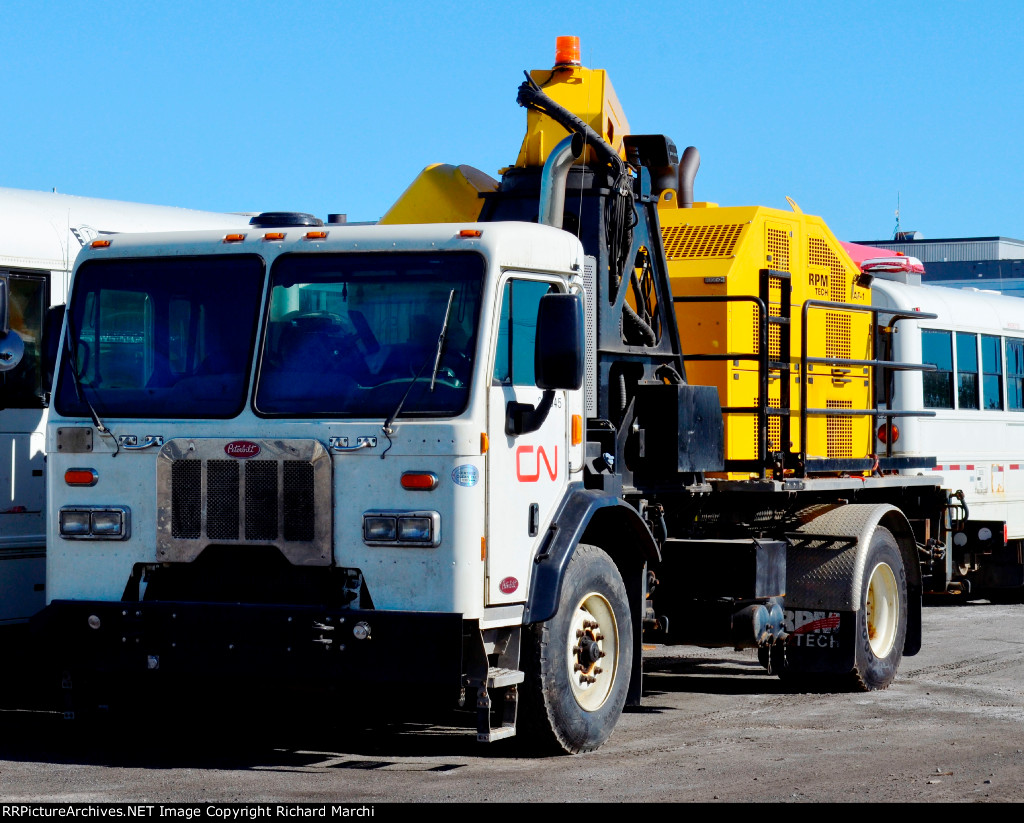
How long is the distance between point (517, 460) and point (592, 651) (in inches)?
49.6

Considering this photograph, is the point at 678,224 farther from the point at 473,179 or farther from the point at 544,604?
the point at 544,604

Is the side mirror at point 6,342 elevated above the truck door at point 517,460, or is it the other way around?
the side mirror at point 6,342

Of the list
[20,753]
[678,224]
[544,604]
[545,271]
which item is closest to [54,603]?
[20,753]

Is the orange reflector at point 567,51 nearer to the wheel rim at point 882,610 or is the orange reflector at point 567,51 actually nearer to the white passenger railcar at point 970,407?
the wheel rim at point 882,610

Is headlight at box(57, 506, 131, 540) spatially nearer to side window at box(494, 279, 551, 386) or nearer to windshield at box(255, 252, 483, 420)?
windshield at box(255, 252, 483, 420)

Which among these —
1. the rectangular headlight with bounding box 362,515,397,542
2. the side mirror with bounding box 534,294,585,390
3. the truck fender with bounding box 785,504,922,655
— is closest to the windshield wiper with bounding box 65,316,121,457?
the rectangular headlight with bounding box 362,515,397,542

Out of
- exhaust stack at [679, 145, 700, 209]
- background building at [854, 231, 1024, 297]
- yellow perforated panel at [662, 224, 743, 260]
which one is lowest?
yellow perforated panel at [662, 224, 743, 260]

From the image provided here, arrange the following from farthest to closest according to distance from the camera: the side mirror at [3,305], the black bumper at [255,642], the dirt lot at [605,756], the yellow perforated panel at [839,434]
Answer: the yellow perforated panel at [839,434]
the side mirror at [3,305]
the black bumper at [255,642]
the dirt lot at [605,756]

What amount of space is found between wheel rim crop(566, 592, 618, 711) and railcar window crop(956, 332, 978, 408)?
10.2 metres

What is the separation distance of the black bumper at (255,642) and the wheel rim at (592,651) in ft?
3.37

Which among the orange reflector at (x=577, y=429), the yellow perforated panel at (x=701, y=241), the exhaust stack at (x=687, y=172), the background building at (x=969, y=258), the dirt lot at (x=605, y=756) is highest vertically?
the background building at (x=969, y=258)

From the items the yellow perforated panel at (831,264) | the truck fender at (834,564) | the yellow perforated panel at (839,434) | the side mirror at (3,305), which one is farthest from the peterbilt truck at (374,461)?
the yellow perforated panel at (831,264)

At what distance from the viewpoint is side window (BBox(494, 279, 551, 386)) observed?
816cm

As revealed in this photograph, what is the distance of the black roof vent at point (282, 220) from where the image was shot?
29.9 feet
